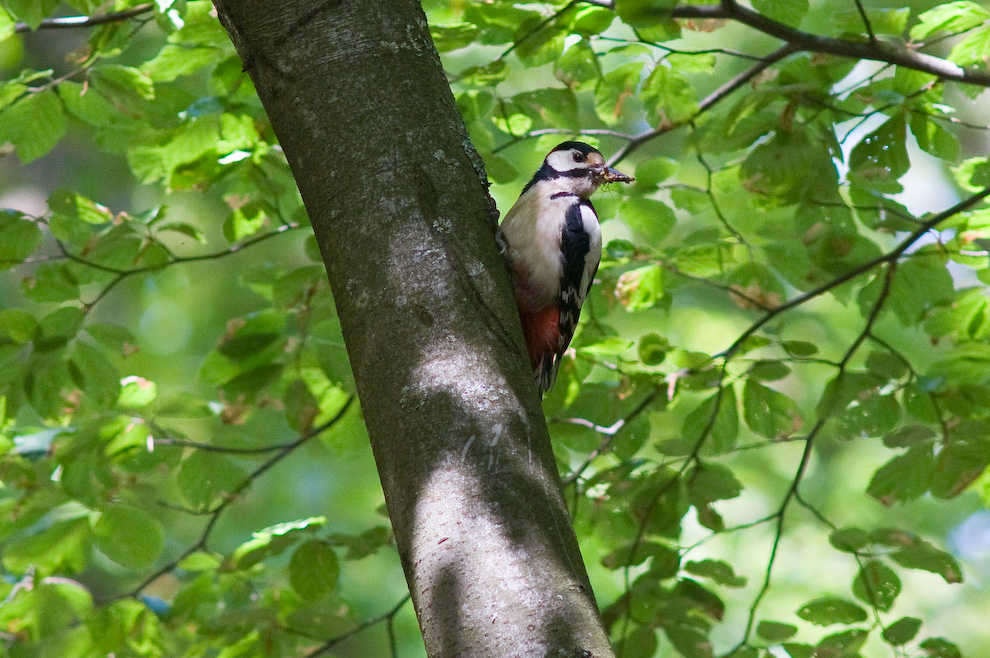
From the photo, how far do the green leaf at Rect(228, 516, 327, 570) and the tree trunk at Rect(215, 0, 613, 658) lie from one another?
5.15 ft

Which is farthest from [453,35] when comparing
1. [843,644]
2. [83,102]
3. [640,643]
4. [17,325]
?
[843,644]

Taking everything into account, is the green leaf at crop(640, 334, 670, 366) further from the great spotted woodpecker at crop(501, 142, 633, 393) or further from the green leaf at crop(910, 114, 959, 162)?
the green leaf at crop(910, 114, 959, 162)

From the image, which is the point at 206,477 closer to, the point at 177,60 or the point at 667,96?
the point at 177,60

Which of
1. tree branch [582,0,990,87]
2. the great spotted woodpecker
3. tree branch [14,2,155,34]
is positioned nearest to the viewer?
tree branch [582,0,990,87]

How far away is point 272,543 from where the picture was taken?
306 centimetres

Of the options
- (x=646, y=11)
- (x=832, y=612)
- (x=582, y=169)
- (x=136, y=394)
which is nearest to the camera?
(x=646, y=11)

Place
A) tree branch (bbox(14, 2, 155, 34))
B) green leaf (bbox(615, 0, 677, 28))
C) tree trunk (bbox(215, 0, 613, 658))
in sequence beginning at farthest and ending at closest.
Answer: tree branch (bbox(14, 2, 155, 34))
green leaf (bbox(615, 0, 677, 28))
tree trunk (bbox(215, 0, 613, 658))

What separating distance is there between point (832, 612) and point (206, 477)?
2.28 m

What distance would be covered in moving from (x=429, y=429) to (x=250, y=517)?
7181 millimetres

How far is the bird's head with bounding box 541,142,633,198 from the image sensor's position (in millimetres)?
3559

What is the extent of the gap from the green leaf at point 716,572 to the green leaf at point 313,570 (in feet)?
4.19

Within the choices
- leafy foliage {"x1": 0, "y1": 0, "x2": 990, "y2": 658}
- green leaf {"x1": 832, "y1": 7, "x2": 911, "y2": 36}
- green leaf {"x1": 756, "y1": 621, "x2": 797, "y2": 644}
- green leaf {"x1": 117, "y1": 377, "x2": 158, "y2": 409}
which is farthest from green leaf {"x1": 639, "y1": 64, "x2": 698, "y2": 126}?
green leaf {"x1": 117, "y1": 377, "x2": 158, "y2": 409}

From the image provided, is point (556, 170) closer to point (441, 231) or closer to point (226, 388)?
point (226, 388)

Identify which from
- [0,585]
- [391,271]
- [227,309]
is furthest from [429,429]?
[227,309]
